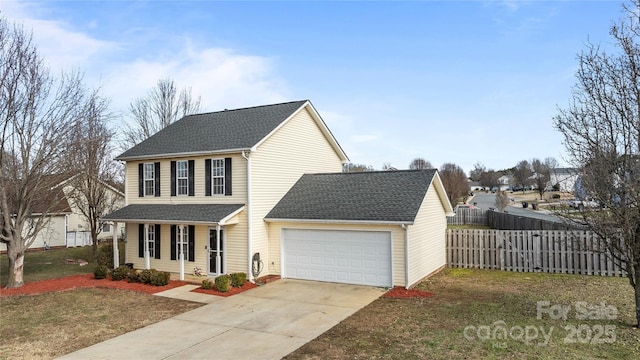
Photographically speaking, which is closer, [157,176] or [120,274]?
[120,274]

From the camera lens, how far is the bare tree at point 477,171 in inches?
4198

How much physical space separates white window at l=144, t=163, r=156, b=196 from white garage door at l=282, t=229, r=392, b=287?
22.0 ft

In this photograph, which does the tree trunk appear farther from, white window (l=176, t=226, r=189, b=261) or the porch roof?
white window (l=176, t=226, r=189, b=261)

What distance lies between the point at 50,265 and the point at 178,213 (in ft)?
33.7

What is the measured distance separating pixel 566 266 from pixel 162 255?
1647cm

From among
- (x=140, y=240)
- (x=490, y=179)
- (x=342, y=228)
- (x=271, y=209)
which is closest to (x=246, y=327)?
(x=342, y=228)

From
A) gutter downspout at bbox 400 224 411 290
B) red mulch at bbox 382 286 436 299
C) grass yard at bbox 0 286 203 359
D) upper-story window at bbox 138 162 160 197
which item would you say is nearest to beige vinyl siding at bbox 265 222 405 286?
gutter downspout at bbox 400 224 411 290

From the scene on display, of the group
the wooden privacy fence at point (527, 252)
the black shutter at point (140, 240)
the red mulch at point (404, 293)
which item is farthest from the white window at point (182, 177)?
the wooden privacy fence at point (527, 252)

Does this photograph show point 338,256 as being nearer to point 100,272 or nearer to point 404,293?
point 404,293

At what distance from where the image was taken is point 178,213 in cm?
1568

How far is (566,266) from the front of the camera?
607 inches

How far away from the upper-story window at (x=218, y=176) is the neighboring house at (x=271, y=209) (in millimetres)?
40

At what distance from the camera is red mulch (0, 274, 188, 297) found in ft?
45.8

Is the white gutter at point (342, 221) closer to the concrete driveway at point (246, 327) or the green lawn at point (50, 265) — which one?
the concrete driveway at point (246, 327)
